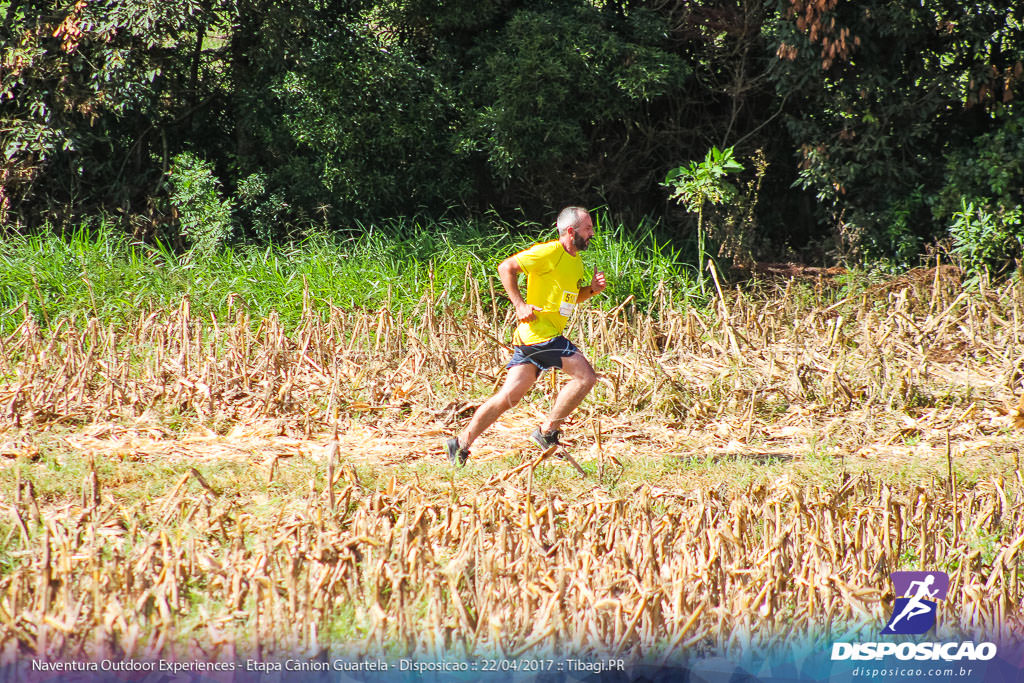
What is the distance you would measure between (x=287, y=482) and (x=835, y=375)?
12.0ft

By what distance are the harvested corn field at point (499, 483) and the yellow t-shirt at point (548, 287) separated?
2.08ft

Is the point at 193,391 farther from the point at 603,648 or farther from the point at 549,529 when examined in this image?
the point at 603,648

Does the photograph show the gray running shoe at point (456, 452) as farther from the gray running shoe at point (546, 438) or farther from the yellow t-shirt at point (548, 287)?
the yellow t-shirt at point (548, 287)

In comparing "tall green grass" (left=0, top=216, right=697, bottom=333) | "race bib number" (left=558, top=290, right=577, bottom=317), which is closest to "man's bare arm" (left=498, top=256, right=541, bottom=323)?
"race bib number" (left=558, top=290, right=577, bottom=317)

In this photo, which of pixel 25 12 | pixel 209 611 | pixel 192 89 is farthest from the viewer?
pixel 192 89

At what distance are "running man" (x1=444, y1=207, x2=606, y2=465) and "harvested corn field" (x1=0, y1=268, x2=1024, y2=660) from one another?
386mm

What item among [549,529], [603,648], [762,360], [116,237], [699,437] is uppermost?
[116,237]

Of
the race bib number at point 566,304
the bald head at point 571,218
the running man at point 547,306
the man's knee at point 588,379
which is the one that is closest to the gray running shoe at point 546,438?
the running man at point 547,306

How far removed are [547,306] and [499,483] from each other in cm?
95

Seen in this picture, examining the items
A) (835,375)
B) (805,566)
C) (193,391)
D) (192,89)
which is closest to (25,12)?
(192,89)

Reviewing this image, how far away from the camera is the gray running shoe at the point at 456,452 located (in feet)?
19.1

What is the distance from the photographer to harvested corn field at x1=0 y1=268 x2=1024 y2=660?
3551 mm

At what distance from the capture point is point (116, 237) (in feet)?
35.0

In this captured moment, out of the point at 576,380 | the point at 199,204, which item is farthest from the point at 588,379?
the point at 199,204
